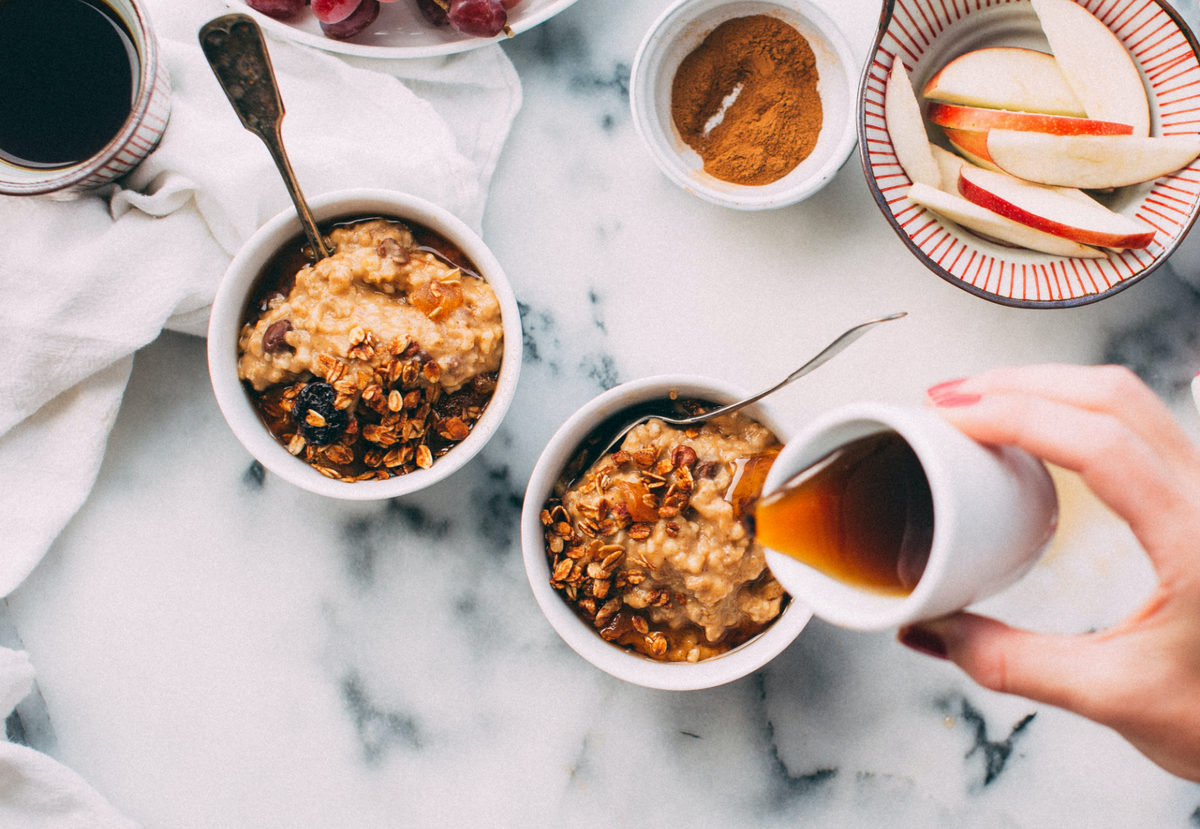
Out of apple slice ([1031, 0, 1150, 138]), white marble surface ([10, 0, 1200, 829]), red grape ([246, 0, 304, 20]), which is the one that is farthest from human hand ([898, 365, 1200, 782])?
red grape ([246, 0, 304, 20])

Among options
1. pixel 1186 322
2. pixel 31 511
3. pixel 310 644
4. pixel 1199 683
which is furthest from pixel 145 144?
pixel 1186 322

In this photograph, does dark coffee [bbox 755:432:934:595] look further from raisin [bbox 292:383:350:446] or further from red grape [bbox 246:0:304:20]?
red grape [bbox 246:0:304:20]

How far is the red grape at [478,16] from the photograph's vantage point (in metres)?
1.24

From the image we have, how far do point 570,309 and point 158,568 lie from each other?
0.75m

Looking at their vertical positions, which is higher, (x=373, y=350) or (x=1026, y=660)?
(x=1026, y=660)

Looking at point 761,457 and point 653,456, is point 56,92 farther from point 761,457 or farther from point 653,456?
point 761,457

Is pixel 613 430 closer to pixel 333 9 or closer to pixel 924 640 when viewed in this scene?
pixel 924 640

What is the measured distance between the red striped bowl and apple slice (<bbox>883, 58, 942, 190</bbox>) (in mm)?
11

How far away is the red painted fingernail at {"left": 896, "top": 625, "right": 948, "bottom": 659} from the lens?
2.88ft

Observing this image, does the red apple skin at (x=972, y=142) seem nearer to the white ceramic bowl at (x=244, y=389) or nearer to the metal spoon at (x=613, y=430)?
the metal spoon at (x=613, y=430)

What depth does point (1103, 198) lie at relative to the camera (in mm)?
1260

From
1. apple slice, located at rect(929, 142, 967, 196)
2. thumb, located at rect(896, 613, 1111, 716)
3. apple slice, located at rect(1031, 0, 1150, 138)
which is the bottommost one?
thumb, located at rect(896, 613, 1111, 716)

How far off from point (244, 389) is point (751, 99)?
0.83 meters

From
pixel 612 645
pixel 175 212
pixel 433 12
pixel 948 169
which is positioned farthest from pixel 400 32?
pixel 612 645
